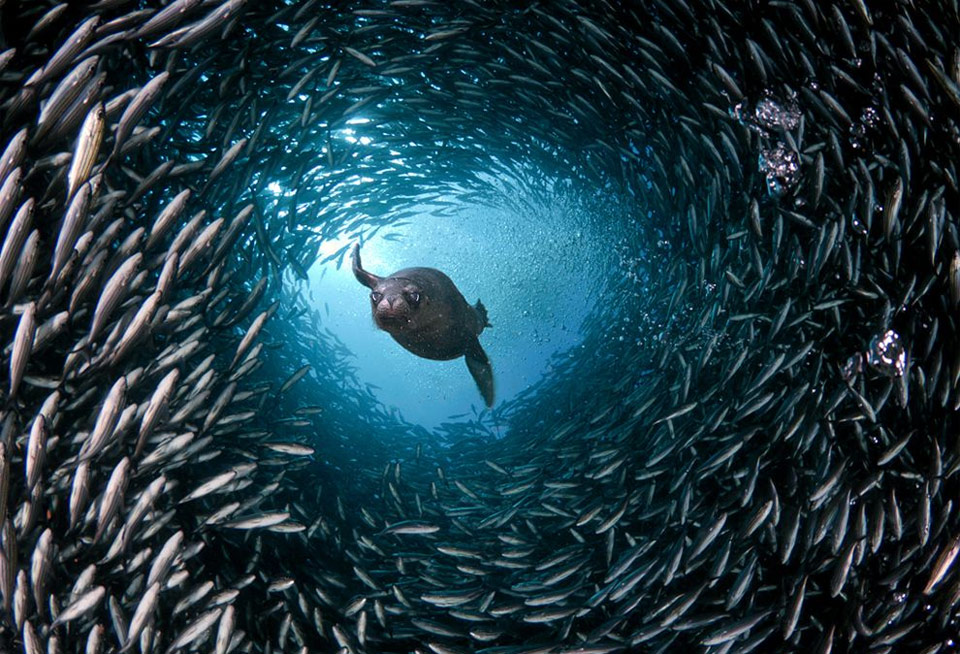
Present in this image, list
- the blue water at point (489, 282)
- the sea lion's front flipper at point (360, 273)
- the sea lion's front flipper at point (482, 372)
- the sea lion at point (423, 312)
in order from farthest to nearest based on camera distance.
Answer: the blue water at point (489, 282)
the sea lion's front flipper at point (482, 372)
the sea lion's front flipper at point (360, 273)
the sea lion at point (423, 312)

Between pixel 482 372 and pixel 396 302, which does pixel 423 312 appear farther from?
pixel 482 372

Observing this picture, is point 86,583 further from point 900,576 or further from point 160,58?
point 900,576

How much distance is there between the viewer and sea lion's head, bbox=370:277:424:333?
5.11 metres

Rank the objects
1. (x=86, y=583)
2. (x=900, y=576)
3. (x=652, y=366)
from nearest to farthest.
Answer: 1. (x=86, y=583)
2. (x=900, y=576)
3. (x=652, y=366)

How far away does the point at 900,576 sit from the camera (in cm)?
Answer: 339

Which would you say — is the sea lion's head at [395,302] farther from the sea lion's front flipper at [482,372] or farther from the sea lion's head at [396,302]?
the sea lion's front flipper at [482,372]

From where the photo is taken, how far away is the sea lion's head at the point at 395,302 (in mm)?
5109

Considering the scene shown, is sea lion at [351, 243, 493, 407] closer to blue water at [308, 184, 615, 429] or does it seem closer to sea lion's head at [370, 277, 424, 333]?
sea lion's head at [370, 277, 424, 333]

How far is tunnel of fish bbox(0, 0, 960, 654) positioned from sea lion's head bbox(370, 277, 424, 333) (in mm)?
1148

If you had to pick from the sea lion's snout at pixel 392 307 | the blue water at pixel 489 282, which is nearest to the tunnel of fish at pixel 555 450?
the sea lion's snout at pixel 392 307

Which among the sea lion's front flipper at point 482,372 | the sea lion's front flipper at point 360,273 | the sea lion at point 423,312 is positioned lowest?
the sea lion's front flipper at point 482,372

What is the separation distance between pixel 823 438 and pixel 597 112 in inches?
176

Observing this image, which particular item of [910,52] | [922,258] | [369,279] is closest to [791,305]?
[922,258]

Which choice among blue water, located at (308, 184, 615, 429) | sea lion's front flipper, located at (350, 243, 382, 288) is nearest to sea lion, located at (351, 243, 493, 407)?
sea lion's front flipper, located at (350, 243, 382, 288)
